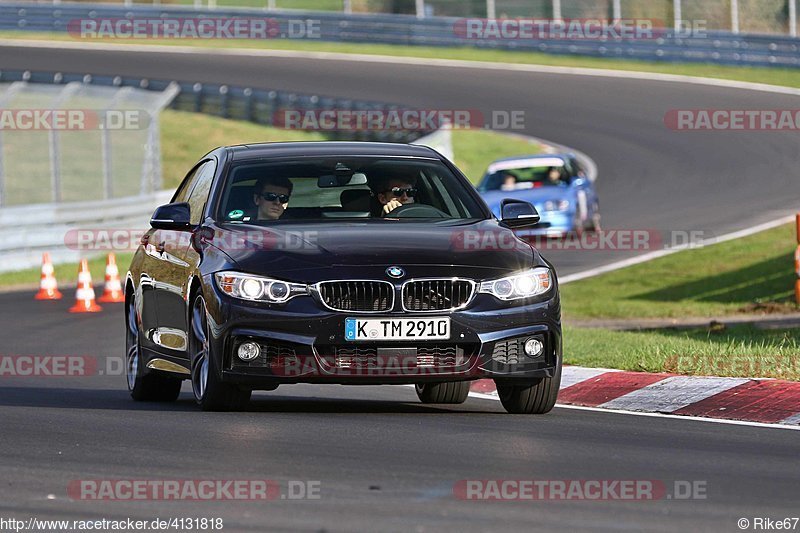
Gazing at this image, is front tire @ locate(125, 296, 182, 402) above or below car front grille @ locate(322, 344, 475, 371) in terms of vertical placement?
below

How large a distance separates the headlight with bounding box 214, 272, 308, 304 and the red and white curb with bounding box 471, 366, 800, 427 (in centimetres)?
229

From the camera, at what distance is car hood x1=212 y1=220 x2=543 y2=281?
9547 mm

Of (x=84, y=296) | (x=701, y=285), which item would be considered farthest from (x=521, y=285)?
(x=701, y=285)

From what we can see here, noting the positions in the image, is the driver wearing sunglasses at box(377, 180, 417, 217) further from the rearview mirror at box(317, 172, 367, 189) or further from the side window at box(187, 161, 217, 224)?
the side window at box(187, 161, 217, 224)

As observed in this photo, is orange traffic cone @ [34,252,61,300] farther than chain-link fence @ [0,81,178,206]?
No

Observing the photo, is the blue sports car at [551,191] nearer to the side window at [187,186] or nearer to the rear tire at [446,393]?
the side window at [187,186]

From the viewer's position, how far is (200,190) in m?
11.3

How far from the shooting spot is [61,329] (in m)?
18.1

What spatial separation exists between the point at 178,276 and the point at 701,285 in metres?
13.2

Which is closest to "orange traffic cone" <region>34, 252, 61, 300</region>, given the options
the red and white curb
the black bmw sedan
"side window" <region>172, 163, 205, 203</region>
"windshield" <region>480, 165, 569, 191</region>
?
"windshield" <region>480, 165, 569, 191</region>

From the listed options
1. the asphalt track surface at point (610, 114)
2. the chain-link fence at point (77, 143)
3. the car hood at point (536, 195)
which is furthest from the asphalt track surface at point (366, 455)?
the asphalt track surface at point (610, 114)

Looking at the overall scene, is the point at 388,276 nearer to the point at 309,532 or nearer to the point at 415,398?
the point at 415,398

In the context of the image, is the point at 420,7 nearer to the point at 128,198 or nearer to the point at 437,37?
the point at 437,37

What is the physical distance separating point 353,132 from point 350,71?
1045 centimetres
